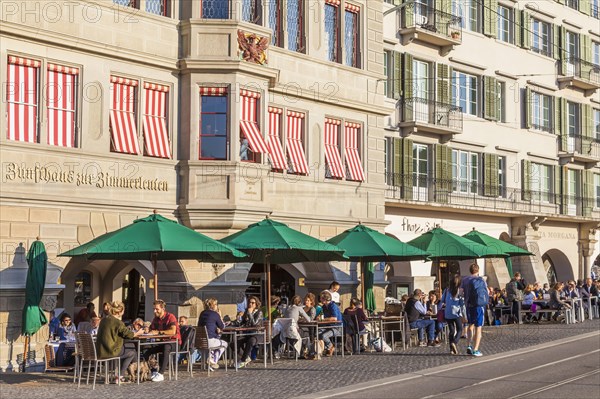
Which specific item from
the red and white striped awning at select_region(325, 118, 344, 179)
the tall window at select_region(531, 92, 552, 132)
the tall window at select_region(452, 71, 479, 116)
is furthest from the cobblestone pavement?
the tall window at select_region(531, 92, 552, 132)

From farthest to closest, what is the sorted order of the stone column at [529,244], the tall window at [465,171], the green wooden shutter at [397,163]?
the stone column at [529,244], the tall window at [465,171], the green wooden shutter at [397,163]

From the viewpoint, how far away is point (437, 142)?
35.7 m

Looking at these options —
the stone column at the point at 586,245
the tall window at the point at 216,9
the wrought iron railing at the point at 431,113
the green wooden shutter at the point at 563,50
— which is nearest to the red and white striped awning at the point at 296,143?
the tall window at the point at 216,9

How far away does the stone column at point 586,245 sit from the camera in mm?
45125

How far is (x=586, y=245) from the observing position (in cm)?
4516

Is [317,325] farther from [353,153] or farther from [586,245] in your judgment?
[586,245]

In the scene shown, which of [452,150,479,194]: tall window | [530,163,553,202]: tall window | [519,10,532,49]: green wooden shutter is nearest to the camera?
[452,150,479,194]: tall window

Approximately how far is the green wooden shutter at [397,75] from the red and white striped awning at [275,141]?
8442 mm

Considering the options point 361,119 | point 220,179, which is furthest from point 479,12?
point 220,179

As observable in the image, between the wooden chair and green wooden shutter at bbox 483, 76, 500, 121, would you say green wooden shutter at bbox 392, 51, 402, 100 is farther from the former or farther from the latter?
the wooden chair

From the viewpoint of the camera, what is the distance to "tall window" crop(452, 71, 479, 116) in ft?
121

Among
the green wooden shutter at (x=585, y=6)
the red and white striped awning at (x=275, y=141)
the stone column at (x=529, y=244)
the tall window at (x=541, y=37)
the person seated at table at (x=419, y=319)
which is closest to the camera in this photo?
the person seated at table at (x=419, y=319)

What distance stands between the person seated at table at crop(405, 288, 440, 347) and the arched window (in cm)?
857

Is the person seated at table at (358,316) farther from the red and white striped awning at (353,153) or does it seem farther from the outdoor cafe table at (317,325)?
the red and white striped awning at (353,153)
